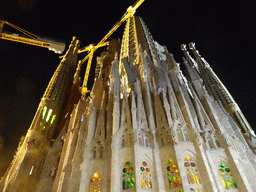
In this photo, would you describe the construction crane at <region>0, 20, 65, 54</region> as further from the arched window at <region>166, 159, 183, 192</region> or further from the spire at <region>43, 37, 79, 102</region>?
the arched window at <region>166, 159, 183, 192</region>

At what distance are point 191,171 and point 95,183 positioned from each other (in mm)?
8503

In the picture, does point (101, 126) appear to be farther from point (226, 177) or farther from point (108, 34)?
point (108, 34)

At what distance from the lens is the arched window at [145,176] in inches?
666

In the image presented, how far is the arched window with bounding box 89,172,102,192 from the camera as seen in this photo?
18.3 metres

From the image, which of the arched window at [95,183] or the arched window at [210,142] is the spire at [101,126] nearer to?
the arched window at [95,183]

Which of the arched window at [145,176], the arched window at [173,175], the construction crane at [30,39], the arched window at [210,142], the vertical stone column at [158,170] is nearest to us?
the arched window at [173,175]

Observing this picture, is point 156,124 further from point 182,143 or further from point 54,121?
point 54,121

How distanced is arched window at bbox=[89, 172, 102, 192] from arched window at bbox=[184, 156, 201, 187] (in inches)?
306

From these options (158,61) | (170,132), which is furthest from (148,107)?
(158,61)

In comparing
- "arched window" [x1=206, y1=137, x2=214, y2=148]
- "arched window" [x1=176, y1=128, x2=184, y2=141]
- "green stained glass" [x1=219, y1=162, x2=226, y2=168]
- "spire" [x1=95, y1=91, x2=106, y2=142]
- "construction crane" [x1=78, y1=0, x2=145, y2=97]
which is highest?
"construction crane" [x1=78, y1=0, x2=145, y2=97]

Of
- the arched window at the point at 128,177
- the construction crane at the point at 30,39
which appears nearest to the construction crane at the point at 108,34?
the construction crane at the point at 30,39

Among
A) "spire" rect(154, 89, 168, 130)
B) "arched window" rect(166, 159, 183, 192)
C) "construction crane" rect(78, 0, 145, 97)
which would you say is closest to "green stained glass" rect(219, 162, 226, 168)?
"arched window" rect(166, 159, 183, 192)

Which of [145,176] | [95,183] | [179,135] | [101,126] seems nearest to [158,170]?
[145,176]

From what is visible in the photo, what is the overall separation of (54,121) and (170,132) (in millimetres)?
22924
